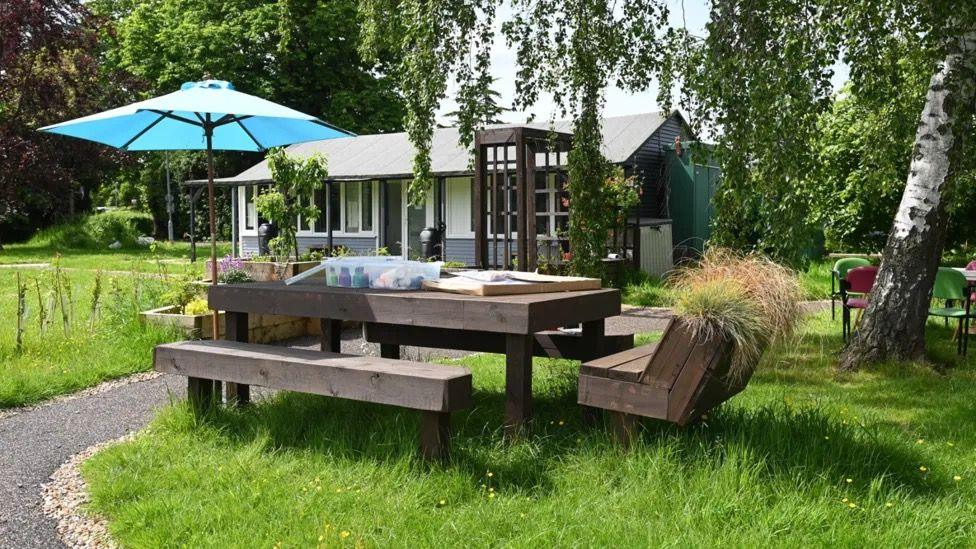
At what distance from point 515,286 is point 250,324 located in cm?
475

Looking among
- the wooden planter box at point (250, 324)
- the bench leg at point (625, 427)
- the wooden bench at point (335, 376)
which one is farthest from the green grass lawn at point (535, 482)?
the wooden planter box at point (250, 324)

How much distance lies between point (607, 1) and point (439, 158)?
12.2 m

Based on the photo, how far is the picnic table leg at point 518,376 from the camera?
4102 millimetres

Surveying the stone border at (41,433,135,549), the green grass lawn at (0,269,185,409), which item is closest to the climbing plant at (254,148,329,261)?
the green grass lawn at (0,269,185,409)

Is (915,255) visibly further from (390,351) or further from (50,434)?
(50,434)

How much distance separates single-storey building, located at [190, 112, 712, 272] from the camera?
57.4ft

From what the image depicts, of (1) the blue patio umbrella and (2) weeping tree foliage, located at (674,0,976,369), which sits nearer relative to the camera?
(2) weeping tree foliage, located at (674,0,976,369)

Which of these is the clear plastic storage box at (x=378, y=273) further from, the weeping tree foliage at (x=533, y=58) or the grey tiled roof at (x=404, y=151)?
the grey tiled roof at (x=404, y=151)

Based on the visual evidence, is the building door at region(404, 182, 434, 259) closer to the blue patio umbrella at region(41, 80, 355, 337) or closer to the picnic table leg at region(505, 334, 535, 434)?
the blue patio umbrella at region(41, 80, 355, 337)

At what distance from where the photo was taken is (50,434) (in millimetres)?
5160

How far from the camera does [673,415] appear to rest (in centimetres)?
365

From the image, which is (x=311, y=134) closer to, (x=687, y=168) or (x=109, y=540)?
(x=109, y=540)

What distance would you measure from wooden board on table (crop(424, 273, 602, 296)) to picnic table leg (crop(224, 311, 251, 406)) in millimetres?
1430

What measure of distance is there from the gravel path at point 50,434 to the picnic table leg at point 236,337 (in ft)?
1.39
